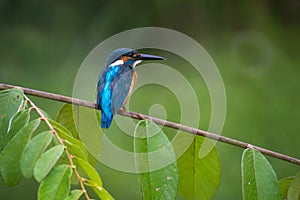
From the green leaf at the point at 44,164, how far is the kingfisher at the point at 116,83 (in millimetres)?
444

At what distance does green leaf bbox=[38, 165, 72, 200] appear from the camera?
76cm

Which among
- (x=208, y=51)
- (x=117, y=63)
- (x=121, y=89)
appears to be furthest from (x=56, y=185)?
(x=208, y=51)

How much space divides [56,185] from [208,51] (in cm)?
481

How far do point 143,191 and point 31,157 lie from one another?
0.76 ft

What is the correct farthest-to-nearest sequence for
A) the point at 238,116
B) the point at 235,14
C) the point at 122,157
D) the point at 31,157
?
the point at 235,14 → the point at 238,116 → the point at 122,157 → the point at 31,157

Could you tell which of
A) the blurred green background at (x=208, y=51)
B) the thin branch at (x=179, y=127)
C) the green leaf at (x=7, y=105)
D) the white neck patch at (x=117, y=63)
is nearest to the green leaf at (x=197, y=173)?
the thin branch at (x=179, y=127)

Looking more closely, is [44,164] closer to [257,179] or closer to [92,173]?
[92,173]

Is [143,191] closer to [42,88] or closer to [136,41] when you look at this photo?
[42,88]

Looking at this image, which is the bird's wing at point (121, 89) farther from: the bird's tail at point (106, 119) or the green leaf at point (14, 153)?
the green leaf at point (14, 153)

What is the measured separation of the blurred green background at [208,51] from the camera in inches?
168

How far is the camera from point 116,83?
54.1 inches

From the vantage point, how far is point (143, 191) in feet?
3.11

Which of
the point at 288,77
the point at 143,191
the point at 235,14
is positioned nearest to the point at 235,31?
the point at 235,14

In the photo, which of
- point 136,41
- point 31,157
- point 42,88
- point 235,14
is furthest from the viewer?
point 235,14
